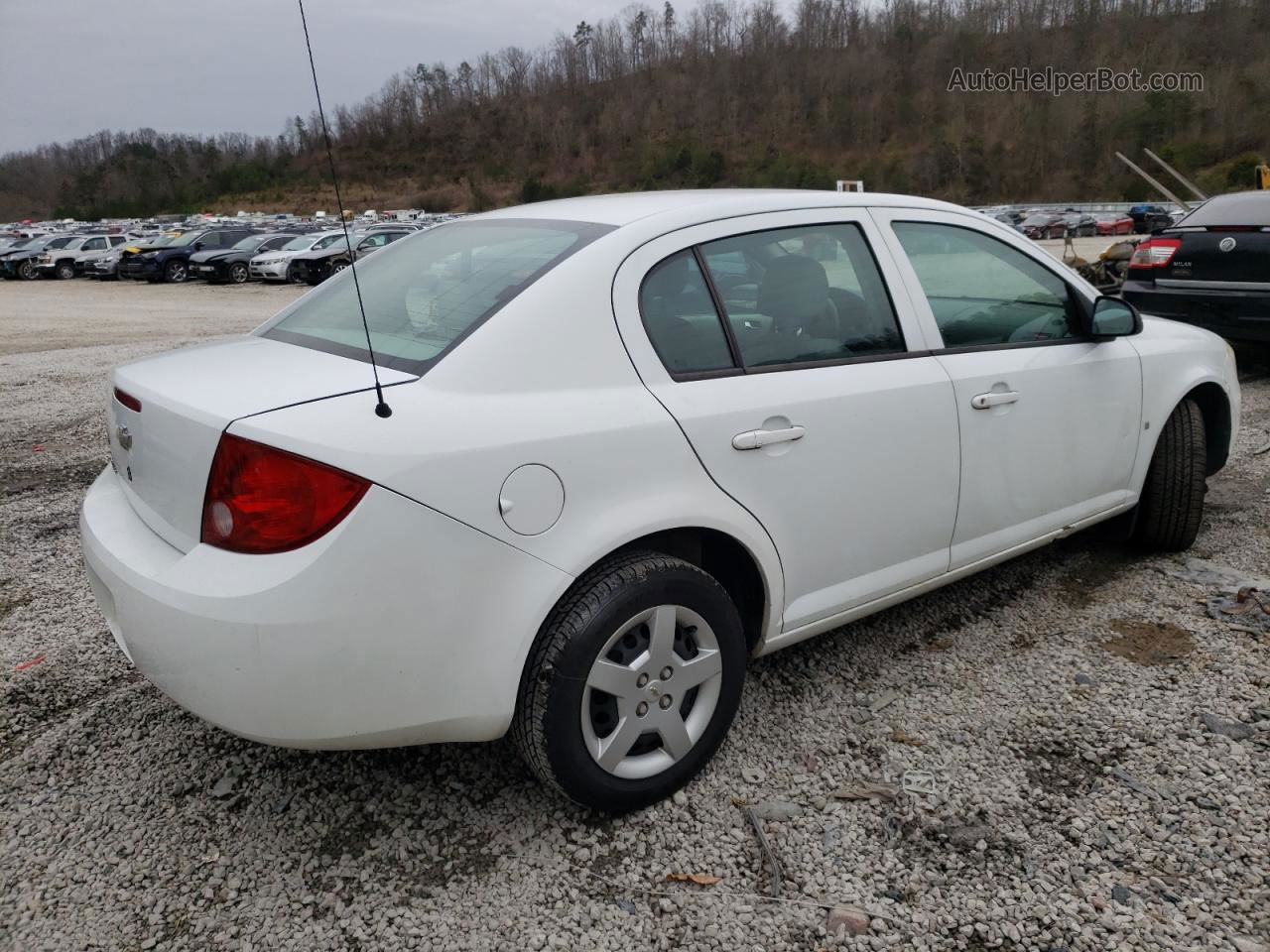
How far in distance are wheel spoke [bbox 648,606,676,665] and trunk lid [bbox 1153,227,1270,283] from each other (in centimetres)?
654

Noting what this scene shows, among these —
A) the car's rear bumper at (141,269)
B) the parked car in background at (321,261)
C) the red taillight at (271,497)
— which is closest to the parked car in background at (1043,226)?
Result: the parked car in background at (321,261)

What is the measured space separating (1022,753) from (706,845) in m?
0.98

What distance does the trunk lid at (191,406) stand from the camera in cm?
213

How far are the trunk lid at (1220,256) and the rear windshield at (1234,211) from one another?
95mm

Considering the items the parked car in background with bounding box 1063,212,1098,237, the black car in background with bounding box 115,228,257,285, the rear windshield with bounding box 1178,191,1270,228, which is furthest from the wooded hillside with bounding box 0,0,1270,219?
the rear windshield with bounding box 1178,191,1270,228

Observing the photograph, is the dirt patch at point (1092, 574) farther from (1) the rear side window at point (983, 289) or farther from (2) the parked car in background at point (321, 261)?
(2) the parked car in background at point (321, 261)

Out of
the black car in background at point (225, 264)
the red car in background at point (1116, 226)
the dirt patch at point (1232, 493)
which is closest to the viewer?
the dirt patch at point (1232, 493)

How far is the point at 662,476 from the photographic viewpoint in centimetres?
231

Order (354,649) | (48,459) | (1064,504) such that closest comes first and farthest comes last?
(354,649) → (1064,504) → (48,459)

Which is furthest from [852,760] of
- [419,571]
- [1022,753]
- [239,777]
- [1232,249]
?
[1232,249]

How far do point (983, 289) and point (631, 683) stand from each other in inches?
77.3

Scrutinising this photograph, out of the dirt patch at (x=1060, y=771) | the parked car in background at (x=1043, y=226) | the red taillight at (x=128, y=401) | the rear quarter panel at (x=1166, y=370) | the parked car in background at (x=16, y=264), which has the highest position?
the red taillight at (x=128, y=401)

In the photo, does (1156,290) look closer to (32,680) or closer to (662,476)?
(662,476)

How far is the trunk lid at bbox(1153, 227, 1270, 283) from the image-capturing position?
6.86 m
